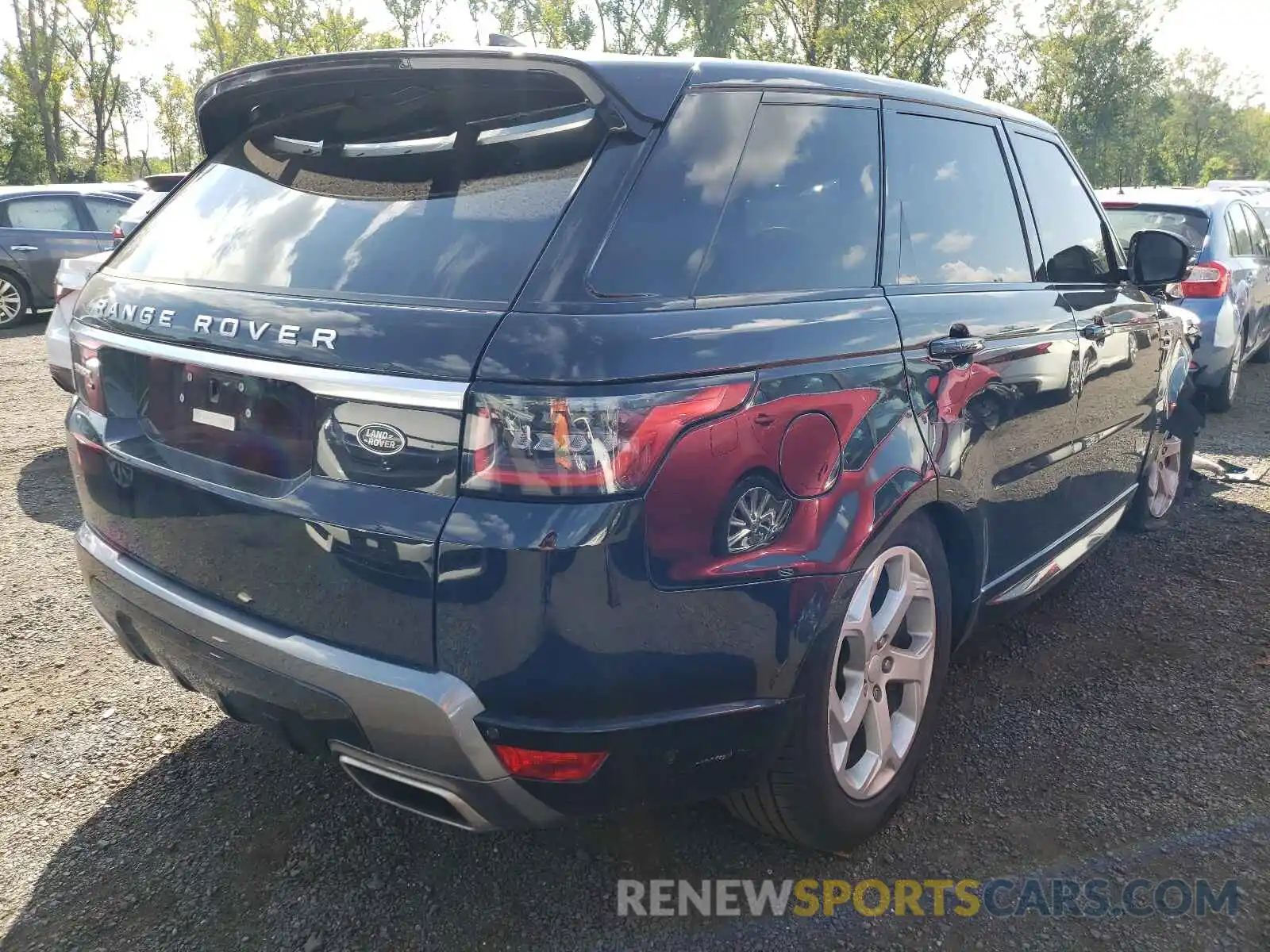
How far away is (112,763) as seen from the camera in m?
2.79

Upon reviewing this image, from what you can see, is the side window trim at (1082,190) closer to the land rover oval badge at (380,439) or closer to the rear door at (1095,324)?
the rear door at (1095,324)

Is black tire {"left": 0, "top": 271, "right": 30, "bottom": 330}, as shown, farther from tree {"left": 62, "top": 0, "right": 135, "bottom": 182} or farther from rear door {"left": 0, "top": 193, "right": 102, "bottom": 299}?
tree {"left": 62, "top": 0, "right": 135, "bottom": 182}

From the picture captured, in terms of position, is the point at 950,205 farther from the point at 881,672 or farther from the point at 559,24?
the point at 559,24

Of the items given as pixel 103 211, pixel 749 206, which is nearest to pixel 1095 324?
pixel 749 206

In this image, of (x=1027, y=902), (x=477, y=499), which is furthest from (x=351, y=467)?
(x=1027, y=902)

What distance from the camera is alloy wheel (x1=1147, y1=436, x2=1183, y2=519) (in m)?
4.82

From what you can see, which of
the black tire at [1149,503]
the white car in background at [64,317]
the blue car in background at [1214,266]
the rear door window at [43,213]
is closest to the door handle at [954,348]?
the black tire at [1149,503]

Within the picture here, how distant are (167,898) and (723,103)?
7.23 feet

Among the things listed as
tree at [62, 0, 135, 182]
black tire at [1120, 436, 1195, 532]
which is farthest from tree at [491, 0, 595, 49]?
black tire at [1120, 436, 1195, 532]

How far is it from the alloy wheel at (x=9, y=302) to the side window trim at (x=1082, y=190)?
39.6ft

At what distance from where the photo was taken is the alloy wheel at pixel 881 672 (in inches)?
89.6

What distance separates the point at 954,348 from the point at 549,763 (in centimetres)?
146

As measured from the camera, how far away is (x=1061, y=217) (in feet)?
11.6

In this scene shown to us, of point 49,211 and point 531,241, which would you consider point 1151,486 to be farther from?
point 49,211
